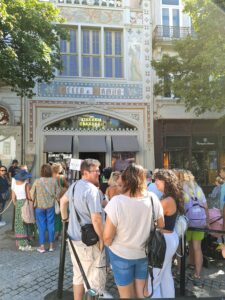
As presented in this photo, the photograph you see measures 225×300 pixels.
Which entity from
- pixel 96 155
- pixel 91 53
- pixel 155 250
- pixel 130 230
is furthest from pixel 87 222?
pixel 91 53

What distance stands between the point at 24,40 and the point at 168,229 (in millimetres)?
8389

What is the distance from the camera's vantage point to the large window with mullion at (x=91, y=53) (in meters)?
16.7

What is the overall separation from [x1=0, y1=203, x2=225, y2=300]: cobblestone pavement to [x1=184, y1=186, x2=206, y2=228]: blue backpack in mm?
867

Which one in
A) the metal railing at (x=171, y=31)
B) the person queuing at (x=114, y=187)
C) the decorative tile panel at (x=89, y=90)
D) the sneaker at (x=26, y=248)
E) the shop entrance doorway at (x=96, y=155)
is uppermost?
the metal railing at (x=171, y=31)

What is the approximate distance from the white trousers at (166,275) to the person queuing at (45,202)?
360cm

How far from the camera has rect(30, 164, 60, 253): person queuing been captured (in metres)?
6.60

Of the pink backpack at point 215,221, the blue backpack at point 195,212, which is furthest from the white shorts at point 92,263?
the pink backpack at point 215,221

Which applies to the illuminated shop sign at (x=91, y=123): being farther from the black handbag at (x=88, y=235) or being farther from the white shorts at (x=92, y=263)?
the black handbag at (x=88, y=235)

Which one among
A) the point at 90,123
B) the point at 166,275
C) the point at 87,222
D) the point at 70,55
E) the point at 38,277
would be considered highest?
the point at 70,55

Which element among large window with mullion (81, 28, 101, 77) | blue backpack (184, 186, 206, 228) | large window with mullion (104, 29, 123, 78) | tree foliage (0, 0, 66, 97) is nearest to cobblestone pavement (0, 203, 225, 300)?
blue backpack (184, 186, 206, 228)

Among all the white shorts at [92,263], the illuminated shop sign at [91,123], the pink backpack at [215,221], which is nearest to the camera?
the white shorts at [92,263]

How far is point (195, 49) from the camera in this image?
40.9ft

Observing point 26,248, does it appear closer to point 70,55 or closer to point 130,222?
point 130,222

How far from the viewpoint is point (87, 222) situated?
357 cm
